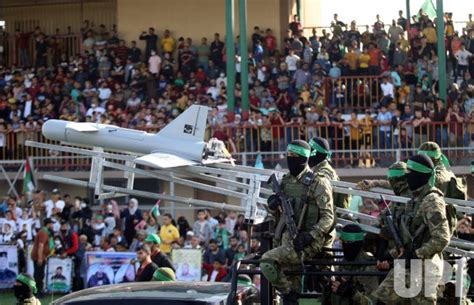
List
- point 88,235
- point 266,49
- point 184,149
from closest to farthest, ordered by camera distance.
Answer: point 184,149
point 88,235
point 266,49

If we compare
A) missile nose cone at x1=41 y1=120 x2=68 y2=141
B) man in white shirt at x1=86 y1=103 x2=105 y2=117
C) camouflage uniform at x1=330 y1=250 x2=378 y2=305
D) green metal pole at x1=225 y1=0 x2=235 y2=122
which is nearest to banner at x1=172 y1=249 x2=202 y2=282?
missile nose cone at x1=41 y1=120 x2=68 y2=141

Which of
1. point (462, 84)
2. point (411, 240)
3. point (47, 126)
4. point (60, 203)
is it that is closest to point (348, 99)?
point (462, 84)

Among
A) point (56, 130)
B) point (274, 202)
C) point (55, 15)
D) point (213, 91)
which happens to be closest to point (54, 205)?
point (213, 91)

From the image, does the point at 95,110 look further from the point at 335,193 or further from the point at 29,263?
the point at 335,193

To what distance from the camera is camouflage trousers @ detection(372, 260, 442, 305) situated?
744cm

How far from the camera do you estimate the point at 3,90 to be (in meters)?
27.7

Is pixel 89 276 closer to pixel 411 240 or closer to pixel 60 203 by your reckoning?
pixel 60 203

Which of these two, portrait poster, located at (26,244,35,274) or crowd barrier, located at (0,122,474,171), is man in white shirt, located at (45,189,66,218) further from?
crowd barrier, located at (0,122,474,171)

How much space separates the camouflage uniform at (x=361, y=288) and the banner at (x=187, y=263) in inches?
383

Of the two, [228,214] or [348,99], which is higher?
[348,99]

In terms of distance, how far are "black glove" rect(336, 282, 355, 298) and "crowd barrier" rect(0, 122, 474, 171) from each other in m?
13.8

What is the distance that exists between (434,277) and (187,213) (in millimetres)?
16010

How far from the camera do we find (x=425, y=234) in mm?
7621

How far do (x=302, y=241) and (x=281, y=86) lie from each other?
1743cm
